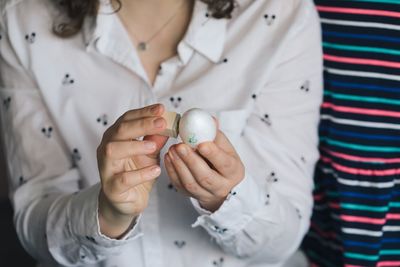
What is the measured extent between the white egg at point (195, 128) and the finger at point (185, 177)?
20 mm

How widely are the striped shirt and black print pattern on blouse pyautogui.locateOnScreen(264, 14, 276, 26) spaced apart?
77mm

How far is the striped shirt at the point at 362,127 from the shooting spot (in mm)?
968

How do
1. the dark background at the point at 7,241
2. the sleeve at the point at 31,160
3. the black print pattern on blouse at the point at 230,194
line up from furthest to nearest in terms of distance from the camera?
the dark background at the point at 7,241
the sleeve at the point at 31,160
the black print pattern on blouse at the point at 230,194

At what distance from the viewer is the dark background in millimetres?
1513

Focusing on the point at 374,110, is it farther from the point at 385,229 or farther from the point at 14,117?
the point at 14,117

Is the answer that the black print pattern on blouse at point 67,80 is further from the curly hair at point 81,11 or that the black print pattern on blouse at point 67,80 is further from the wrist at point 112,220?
the wrist at point 112,220

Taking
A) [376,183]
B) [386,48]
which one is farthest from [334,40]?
[376,183]

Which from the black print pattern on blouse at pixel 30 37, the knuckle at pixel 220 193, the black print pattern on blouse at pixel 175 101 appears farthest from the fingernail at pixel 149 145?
the black print pattern on blouse at pixel 30 37

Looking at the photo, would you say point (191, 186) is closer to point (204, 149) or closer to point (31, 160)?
point (204, 149)

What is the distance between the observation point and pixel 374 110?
38.4 inches

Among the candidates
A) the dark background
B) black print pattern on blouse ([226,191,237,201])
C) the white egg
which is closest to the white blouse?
black print pattern on blouse ([226,191,237,201])

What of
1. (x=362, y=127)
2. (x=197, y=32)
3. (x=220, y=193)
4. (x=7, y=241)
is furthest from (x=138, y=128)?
(x=7, y=241)

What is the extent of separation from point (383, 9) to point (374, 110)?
0.43 ft

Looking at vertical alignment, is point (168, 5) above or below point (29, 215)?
above
